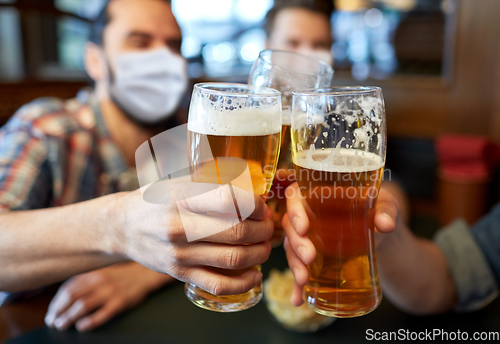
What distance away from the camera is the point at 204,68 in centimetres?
458

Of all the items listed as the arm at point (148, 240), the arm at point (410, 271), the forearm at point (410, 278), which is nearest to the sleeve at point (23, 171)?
the arm at point (148, 240)

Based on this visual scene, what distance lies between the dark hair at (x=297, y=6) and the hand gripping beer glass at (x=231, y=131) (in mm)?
1925

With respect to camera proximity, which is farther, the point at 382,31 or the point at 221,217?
the point at 382,31

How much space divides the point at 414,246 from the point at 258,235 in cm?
68

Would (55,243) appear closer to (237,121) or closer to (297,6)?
(237,121)

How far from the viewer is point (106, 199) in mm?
790

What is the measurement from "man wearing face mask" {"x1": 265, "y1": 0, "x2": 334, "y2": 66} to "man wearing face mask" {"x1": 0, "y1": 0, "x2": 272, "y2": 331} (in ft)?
2.44

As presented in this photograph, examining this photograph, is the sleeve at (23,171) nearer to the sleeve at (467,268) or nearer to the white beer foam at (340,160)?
the white beer foam at (340,160)

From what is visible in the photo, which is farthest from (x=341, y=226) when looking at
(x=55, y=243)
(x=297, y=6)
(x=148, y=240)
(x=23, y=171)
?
(x=297, y=6)

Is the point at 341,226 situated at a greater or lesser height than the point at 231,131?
lesser

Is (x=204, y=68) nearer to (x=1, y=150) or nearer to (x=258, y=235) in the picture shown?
(x=1, y=150)

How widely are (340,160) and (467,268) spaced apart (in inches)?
31.2

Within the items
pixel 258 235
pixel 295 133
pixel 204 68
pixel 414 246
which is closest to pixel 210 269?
pixel 258 235

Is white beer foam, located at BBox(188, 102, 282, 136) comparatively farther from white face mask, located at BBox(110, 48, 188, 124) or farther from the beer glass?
white face mask, located at BBox(110, 48, 188, 124)
